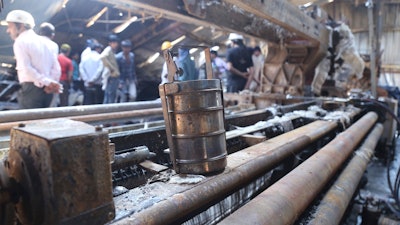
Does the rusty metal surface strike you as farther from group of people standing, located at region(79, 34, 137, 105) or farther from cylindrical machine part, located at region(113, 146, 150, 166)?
group of people standing, located at region(79, 34, 137, 105)

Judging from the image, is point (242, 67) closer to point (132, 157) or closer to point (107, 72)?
point (107, 72)

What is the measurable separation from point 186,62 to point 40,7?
287 centimetres

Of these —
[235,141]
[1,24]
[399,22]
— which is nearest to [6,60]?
[1,24]

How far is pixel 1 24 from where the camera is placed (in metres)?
4.92

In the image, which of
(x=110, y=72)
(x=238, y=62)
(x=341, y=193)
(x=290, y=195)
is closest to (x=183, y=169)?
(x=290, y=195)

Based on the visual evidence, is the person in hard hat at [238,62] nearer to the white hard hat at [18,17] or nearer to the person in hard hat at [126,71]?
the person in hard hat at [126,71]

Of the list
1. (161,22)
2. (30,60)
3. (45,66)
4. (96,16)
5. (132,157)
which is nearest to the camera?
(132,157)

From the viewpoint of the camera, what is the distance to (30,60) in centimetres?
377

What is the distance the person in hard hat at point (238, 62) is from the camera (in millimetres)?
6559

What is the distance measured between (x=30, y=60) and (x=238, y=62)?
13.9ft

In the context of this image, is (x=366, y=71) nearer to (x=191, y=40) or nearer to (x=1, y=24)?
(x=191, y=40)

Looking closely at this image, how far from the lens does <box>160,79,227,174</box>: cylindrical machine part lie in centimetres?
132

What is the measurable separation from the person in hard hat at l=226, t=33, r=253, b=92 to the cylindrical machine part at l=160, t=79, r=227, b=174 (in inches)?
209

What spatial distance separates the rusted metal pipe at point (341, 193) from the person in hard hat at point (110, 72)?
4551mm
